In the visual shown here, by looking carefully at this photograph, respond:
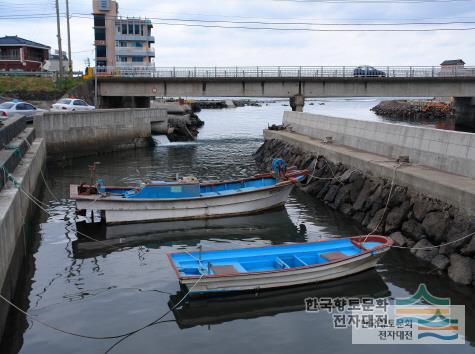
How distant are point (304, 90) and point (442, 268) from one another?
40.0 metres

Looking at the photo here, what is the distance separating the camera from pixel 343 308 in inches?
531

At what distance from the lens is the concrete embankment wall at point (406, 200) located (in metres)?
15.3

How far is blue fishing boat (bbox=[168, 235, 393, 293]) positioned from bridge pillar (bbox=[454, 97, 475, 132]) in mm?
58159

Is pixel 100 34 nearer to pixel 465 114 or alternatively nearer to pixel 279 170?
pixel 465 114

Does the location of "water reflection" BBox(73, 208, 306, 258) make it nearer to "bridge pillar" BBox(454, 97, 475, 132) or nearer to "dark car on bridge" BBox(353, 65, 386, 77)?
"dark car on bridge" BBox(353, 65, 386, 77)

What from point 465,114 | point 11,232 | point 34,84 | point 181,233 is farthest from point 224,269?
point 465,114

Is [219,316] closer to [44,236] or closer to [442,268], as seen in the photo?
[442,268]

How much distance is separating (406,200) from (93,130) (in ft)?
96.6

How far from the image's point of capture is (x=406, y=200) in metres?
18.9

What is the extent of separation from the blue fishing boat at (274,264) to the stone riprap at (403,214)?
75.3 inches

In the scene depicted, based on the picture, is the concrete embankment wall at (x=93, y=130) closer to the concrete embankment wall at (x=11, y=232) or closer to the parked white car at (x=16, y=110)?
the parked white car at (x=16, y=110)

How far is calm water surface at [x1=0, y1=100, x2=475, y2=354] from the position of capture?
37.7 ft

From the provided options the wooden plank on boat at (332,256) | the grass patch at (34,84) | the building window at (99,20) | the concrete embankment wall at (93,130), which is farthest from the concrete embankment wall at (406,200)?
the building window at (99,20)

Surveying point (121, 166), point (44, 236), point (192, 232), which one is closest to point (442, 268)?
point (192, 232)
